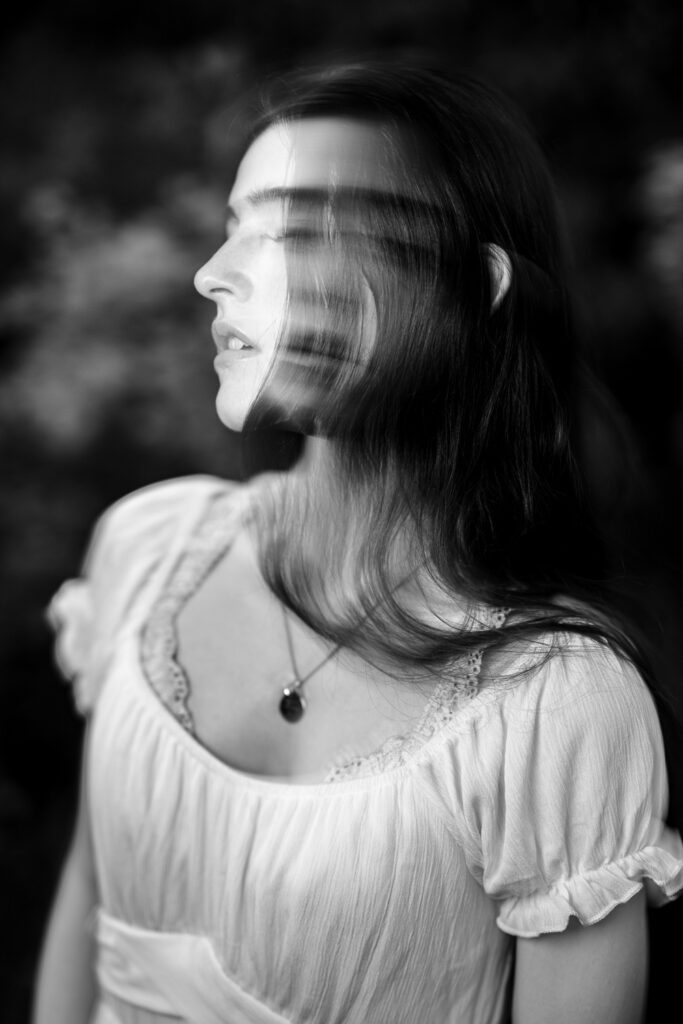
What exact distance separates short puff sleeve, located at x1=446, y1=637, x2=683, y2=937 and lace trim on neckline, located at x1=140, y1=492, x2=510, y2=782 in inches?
1.4

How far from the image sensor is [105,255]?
5.33 ft

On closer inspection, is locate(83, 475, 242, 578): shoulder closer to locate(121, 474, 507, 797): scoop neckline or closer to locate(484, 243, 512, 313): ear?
locate(121, 474, 507, 797): scoop neckline

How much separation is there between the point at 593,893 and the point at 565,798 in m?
0.07

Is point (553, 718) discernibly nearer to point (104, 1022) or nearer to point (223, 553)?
point (223, 553)

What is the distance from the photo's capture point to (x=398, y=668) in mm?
785

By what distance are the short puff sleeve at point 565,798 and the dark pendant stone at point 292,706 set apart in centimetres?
17

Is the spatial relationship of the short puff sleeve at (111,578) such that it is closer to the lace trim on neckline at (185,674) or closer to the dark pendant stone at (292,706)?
the lace trim on neckline at (185,674)

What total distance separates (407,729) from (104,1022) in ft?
1.57

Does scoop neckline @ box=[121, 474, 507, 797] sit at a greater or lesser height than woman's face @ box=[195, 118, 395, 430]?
lesser

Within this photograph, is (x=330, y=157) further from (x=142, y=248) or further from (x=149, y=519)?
(x=142, y=248)

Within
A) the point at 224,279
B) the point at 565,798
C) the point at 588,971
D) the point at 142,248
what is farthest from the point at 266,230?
the point at 142,248

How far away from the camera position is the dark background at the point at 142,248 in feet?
5.04

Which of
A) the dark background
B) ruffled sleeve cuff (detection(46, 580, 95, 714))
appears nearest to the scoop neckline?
ruffled sleeve cuff (detection(46, 580, 95, 714))

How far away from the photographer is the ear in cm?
74
